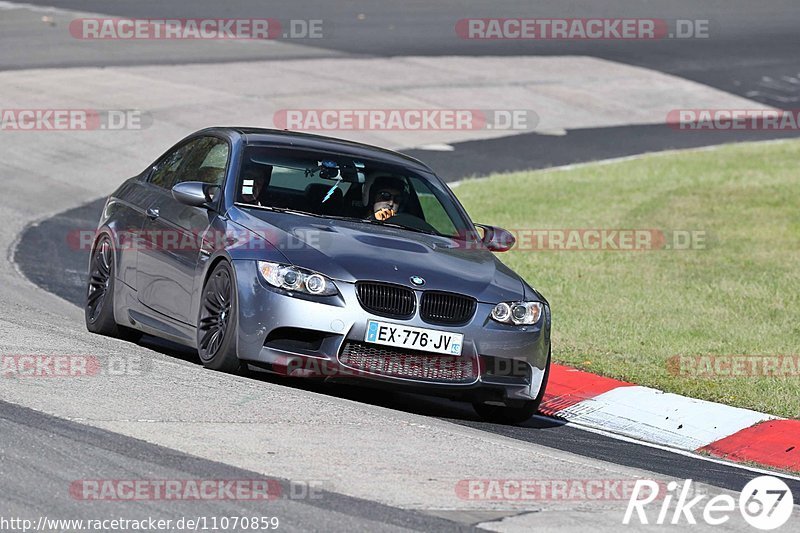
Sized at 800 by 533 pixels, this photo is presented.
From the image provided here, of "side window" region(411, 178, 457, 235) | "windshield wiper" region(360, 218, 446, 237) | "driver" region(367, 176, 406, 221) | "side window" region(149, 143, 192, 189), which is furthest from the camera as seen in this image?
"side window" region(149, 143, 192, 189)

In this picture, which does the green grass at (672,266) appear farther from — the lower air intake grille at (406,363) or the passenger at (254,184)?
the passenger at (254,184)

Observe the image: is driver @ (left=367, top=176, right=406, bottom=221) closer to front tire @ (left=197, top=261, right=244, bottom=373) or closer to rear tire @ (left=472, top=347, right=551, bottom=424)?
front tire @ (left=197, top=261, right=244, bottom=373)

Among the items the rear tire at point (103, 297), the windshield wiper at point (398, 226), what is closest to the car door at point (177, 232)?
the rear tire at point (103, 297)

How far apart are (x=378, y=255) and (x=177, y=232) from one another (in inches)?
59.6

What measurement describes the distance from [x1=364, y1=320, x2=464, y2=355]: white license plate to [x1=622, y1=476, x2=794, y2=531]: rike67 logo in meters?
1.66

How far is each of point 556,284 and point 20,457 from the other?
823 centimetres

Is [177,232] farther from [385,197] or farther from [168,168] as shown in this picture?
[385,197]

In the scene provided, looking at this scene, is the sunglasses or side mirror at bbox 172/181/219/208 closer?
side mirror at bbox 172/181/219/208

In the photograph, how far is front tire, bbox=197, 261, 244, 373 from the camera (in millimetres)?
8500

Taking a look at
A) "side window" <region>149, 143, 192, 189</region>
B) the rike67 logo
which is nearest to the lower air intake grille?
the rike67 logo

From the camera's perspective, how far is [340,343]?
325 inches

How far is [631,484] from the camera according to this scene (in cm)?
698

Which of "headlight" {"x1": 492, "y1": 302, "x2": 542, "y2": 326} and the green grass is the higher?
"headlight" {"x1": 492, "y1": 302, "x2": 542, "y2": 326}

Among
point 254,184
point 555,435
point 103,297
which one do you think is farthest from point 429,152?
point 555,435
